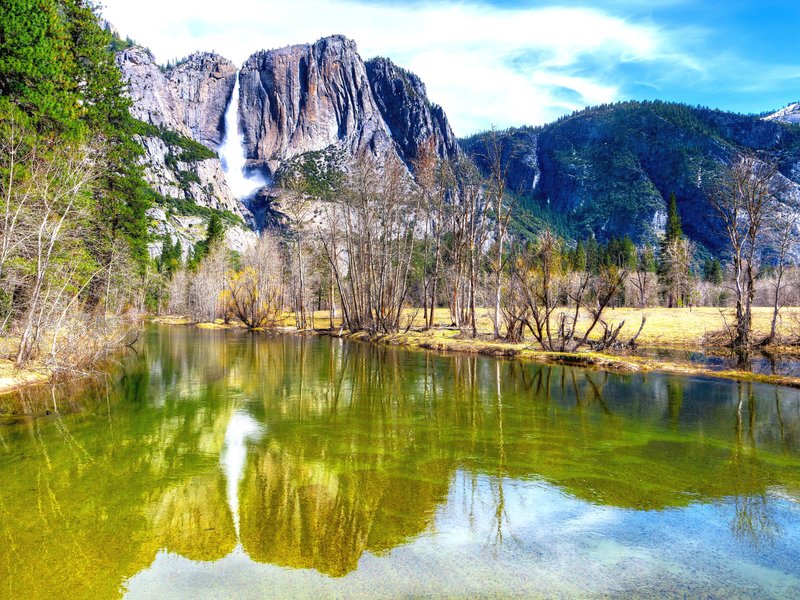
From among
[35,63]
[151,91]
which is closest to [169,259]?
[35,63]

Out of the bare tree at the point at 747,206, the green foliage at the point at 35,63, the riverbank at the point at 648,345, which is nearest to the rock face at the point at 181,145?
the riverbank at the point at 648,345

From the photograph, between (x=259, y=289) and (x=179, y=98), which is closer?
(x=259, y=289)

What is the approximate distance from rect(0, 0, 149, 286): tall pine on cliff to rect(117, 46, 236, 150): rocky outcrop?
158 metres

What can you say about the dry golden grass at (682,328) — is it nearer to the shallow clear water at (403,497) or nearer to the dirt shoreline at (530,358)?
the dirt shoreline at (530,358)

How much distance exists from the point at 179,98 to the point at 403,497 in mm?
218729

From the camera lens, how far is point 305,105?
18688cm

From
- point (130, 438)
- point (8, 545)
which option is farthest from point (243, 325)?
point (8, 545)

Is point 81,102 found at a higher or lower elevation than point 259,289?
higher

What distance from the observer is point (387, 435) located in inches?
471

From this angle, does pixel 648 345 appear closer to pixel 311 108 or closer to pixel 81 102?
pixel 81 102

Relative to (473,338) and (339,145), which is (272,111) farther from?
(473,338)

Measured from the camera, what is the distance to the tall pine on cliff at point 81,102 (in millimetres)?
21078

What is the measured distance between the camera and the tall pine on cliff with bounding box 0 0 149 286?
21078mm

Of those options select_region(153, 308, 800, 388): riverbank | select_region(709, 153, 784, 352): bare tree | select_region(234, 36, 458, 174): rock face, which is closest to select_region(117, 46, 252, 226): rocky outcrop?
select_region(234, 36, 458, 174): rock face
